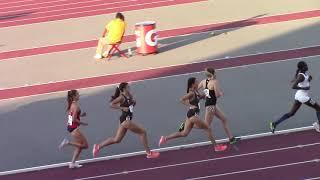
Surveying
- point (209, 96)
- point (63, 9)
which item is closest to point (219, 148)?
point (209, 96)

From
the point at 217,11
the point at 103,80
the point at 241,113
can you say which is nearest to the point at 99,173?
the point at 241,113

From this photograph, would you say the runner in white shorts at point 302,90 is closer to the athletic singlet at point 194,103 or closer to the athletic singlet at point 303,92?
the athletic singlet at point 303,92

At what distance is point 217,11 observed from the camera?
25547mm

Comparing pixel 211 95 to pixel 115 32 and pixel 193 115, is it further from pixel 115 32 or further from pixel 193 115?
pixel 115 32

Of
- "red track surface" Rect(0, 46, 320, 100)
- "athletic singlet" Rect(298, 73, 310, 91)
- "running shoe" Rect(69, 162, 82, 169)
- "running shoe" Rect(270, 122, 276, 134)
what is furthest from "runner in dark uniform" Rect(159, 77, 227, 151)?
"red track surface" Rect(0, 46, 320, 100)

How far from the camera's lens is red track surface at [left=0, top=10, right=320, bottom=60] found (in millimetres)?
21250

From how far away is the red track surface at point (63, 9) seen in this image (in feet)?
92.7

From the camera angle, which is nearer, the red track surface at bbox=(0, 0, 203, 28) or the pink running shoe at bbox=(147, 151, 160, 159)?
the pink running shoe at bbox=(147, 151, 160, 159)

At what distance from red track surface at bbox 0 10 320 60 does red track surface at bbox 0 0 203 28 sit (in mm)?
6226

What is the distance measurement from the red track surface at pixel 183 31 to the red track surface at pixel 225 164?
10.6m

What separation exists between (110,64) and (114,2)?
1258 cm

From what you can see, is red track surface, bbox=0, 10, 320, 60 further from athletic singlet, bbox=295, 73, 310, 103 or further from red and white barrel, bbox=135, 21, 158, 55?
athletic singlet, bbox=295, 73, 310, 103

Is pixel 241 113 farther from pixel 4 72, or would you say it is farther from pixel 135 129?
pixel 4 72

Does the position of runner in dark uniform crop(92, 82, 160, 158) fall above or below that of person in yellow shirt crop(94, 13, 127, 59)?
below
